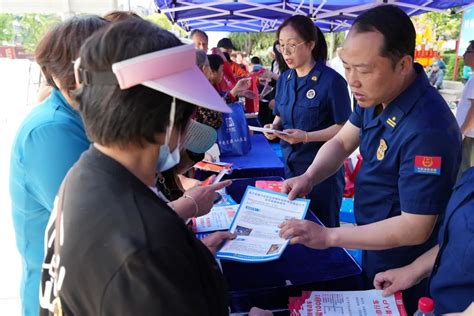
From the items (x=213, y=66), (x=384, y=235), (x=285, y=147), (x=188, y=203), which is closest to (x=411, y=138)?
(x=384, y=235)

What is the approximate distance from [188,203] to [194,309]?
2.46ft

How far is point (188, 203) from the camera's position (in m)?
1.38

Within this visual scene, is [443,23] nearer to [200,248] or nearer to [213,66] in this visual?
[213,66]

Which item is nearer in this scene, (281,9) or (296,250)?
(296,250)

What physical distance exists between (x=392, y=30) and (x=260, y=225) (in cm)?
80

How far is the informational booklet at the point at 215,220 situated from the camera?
A: 5.45 ft

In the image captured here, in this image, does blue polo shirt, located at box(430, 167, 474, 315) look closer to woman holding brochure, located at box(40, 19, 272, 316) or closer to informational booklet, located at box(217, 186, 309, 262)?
informational booklet, located at box(217, 186, 309, 262)

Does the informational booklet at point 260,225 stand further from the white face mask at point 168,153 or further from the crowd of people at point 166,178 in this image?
the white face mask at point 168,153

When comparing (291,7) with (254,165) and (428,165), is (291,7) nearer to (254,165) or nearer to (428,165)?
(254,165)

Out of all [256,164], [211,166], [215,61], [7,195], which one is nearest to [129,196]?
[211,166]

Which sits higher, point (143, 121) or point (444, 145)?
point (143, 121)

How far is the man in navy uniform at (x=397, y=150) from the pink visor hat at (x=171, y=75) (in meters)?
0.71

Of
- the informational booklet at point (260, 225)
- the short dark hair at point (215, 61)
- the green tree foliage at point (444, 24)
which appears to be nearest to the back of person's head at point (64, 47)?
the informational booklet at point (260, 225)

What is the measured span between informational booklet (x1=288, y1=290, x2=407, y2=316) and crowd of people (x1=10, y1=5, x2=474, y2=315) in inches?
1.8
